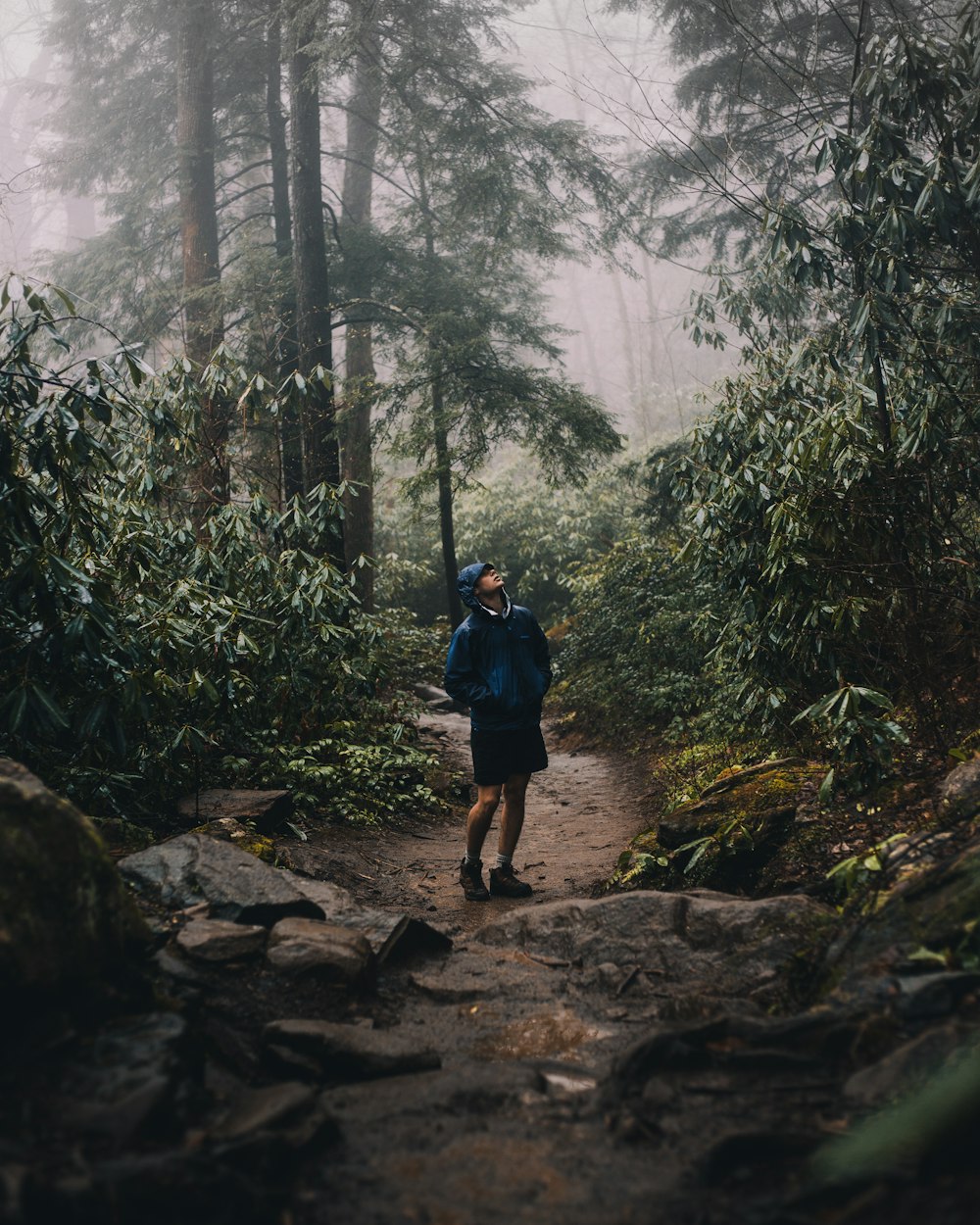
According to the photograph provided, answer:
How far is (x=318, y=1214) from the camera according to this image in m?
1.85

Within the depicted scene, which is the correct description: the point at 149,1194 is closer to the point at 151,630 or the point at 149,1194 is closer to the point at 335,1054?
the point at 335,1054

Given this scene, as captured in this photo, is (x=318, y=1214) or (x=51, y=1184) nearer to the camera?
(x=51, y=1184)

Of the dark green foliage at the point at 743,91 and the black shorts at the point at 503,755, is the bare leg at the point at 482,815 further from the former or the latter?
the dark green foliage at the point at 743,91

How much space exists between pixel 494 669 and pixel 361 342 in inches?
475

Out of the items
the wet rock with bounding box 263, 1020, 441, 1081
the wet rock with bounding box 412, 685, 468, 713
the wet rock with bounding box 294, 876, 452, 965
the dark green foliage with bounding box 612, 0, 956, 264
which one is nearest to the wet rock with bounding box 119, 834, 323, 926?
the wet rock with bounding box 294, 876, 452, 965

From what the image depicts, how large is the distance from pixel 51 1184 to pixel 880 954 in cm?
238

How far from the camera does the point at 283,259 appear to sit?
12922 mm

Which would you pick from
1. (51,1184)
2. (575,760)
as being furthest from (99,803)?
(575,760)

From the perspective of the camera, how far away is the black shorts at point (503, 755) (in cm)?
505

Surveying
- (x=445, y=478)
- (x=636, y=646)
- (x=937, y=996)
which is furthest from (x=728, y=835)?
(x=445, y=478)

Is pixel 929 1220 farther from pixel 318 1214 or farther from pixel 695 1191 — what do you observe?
pixel 318 1214

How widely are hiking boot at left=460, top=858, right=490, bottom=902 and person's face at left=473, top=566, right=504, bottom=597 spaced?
65.0 inches

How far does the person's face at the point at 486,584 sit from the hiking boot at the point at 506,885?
168 cm

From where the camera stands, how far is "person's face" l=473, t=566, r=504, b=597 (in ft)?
17.0
